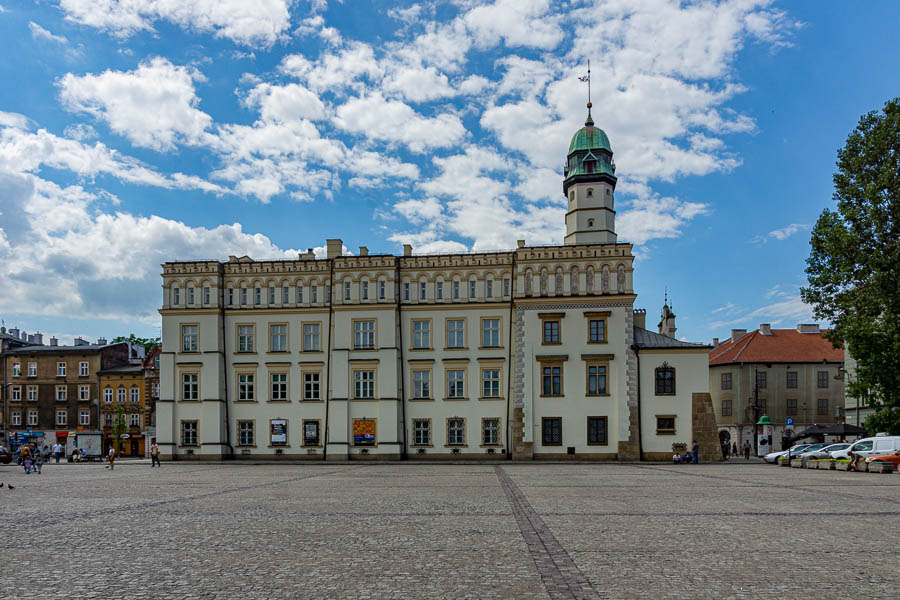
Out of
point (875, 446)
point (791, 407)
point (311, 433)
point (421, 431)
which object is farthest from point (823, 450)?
point (791, 407)

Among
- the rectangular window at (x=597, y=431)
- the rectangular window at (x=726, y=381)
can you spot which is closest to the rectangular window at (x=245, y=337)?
the rectangular window at (x=597, y=431)

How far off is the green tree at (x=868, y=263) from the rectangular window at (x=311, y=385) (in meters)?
30.2

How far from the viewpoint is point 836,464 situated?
Answer: 130ft

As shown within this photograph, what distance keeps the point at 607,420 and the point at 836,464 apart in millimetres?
13357

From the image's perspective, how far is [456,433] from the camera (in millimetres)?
50531

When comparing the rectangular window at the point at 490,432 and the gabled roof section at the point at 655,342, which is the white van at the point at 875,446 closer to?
the gabled roof section at the point at 655,342

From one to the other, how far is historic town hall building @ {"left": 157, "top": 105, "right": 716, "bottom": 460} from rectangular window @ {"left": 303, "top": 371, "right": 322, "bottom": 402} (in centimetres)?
7

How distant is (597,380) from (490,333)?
24.6ft

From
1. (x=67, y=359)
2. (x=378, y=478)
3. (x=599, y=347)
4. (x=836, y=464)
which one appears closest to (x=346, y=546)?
(x=378, y=478)

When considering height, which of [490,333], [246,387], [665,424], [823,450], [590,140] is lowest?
[823,450]

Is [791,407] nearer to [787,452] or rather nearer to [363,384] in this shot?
[787,452]

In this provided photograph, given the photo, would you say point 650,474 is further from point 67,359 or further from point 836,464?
point 67,359

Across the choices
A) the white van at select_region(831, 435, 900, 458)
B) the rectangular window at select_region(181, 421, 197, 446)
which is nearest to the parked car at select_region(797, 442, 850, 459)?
the white van at select_region(831, 435, 900, 458)

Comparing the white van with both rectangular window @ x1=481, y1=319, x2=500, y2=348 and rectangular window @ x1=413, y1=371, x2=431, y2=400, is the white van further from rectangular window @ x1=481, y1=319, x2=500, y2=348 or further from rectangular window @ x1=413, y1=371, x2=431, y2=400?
rectangular window @ x1=413, y1=371, x2=431, y2=400
